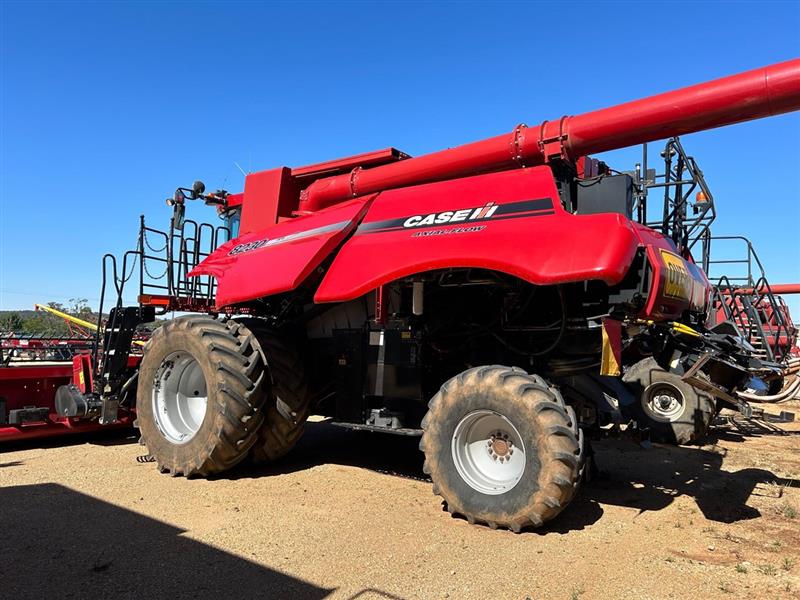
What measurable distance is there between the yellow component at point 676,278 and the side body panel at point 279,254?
270 cm

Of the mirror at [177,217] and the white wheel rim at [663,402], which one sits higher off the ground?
the mirror at [177,217]

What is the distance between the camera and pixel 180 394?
661cm

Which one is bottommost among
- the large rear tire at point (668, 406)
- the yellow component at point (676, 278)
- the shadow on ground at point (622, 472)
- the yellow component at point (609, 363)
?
the shadow on ground at point (622, 472)

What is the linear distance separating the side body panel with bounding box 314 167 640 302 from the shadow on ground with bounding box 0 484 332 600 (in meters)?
2.31

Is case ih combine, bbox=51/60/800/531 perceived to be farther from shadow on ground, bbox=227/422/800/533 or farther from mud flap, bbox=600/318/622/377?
shadow on ground, bbox=227/422/800/533

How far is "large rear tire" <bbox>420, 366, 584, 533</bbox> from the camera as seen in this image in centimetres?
419

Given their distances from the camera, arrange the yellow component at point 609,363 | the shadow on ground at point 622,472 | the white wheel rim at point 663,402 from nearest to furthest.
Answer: the yellow component at point 609,363
the shadow on ground at point 622,472
the white wheel rim at point 663,402

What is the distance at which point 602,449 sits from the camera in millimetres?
7562

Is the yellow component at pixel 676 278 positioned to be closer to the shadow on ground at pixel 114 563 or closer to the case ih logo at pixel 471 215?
the case ih logo at pixel 471 215

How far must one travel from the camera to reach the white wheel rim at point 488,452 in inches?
181

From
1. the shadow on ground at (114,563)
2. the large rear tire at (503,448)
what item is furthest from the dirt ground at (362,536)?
the large rear tire at (503,448)

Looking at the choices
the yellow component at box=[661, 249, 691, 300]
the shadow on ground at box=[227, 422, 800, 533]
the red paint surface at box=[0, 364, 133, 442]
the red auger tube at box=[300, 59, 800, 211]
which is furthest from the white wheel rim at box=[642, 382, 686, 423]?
the red paint surface at box=[0, 364, 133, 442]

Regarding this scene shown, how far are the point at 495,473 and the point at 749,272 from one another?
6714 mm

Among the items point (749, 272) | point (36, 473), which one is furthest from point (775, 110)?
point (36, 473)
